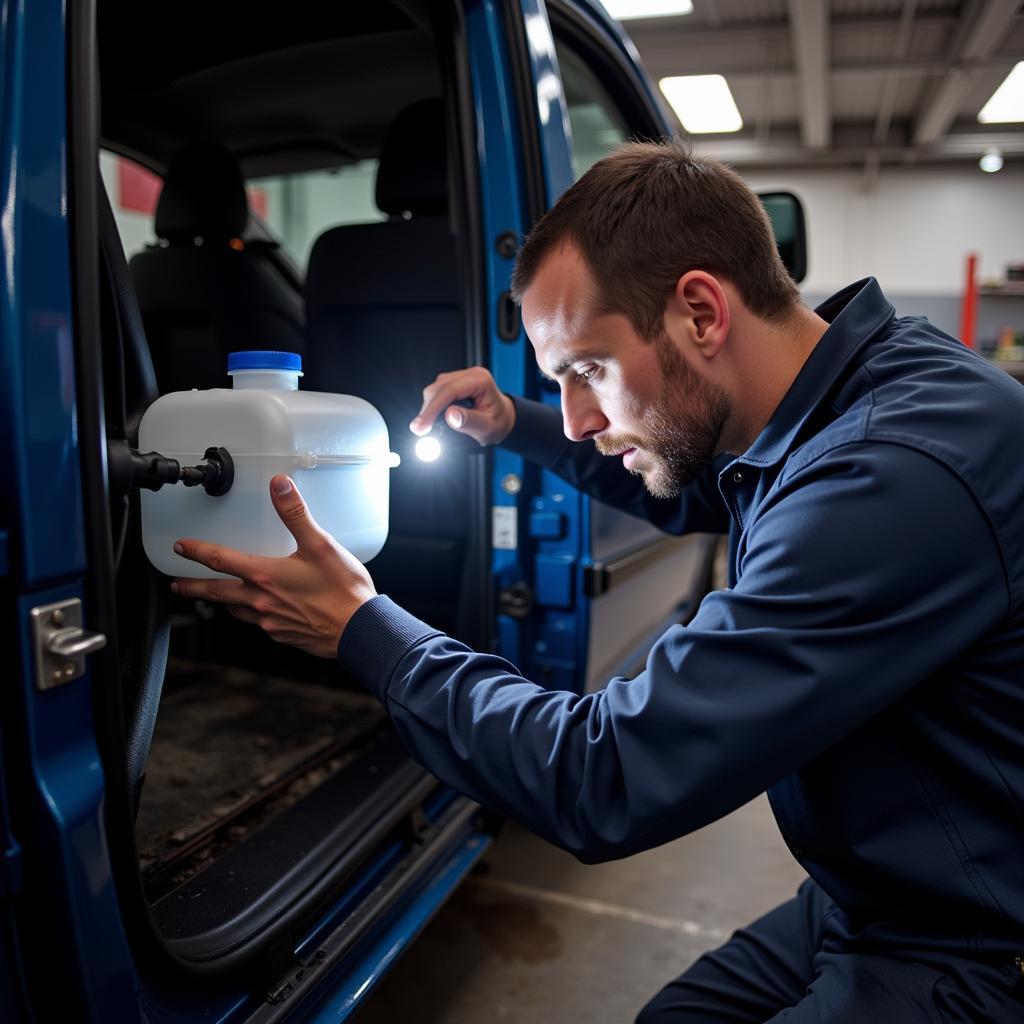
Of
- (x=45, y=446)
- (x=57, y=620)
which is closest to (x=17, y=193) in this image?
(x=45, y=446)

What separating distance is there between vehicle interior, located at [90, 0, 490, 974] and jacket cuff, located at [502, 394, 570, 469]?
13 cm

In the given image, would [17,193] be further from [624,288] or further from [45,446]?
[624,288]

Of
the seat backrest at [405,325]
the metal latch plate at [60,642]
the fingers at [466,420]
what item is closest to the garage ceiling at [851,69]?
the seat backrest at [405,325]

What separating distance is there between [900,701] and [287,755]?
146 centimetres

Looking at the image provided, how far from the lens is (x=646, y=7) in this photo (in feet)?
19.6

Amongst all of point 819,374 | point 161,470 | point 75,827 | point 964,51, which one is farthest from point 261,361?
point 964,51

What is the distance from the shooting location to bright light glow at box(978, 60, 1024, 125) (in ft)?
24.2

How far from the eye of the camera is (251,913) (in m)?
1.24

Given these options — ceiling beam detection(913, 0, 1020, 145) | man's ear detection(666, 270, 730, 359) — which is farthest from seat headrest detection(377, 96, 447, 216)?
ceiling beam detection(913, 0, 1020, 145)

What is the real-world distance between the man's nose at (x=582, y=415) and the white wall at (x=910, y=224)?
9.10 metres

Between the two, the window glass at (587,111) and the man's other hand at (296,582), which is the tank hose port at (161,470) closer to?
the man's other hand at (296,582)

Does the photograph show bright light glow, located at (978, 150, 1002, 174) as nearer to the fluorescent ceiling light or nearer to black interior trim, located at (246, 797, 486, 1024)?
the fluorescent ceiling light

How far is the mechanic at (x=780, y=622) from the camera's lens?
903mm

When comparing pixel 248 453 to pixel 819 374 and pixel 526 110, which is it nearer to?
pixel 819 374
